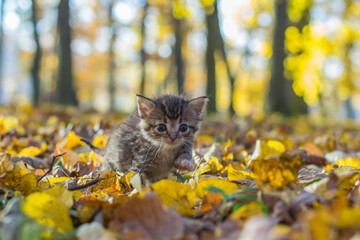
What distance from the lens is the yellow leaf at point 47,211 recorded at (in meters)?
1.51

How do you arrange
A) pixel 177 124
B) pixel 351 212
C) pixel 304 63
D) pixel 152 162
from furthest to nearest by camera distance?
pixel 304 63, pixel 177 124, pixel 152 162, pixel 351 212

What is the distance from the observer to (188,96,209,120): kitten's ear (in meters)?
3.36

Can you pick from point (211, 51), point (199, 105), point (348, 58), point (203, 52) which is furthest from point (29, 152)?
point (348, 58)

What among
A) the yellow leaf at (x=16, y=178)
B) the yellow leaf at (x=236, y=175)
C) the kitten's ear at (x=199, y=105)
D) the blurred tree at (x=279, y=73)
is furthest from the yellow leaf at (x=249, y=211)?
the blurred tree at (x=279, y=73)

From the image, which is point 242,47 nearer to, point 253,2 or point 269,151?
point 253,2

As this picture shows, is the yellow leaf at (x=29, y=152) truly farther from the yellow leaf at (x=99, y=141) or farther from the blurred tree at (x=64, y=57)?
the blurred tree at (x=64, y=57)

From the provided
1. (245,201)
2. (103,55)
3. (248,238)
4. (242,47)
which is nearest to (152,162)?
(245,201)

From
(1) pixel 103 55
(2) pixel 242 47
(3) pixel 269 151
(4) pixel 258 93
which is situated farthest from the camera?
(4) pixel 258 93

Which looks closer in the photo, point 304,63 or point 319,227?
point 319,227

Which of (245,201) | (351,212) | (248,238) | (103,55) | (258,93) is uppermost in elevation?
(351,212)

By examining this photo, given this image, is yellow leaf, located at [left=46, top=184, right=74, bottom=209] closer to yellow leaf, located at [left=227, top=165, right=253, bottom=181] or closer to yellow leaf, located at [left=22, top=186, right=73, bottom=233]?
yellow leaf, located at [left=22, top=186, right=73, bottom=233]

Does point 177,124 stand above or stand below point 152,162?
above

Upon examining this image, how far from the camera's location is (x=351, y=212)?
3.50ft

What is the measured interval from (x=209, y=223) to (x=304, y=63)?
15.7 metres
